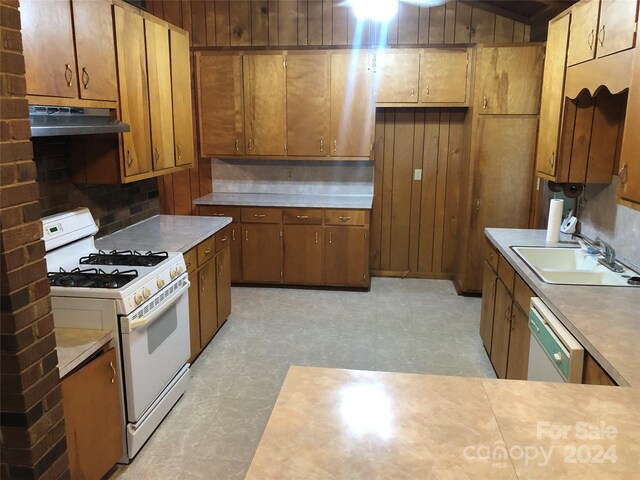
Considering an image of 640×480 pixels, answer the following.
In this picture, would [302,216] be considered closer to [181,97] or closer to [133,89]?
[181,97]

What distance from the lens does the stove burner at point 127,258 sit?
110 inches

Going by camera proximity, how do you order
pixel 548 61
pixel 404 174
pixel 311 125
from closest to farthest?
pixel 548 61 < pixel 311 125 < pixel 404 174

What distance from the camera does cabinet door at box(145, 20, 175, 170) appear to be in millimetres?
3457

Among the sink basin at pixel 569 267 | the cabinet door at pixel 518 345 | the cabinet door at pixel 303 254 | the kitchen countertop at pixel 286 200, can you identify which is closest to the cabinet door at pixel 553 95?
the sink basin at pixel 569 267

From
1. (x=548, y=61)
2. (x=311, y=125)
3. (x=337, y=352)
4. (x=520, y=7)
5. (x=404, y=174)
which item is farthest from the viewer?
(x=404, y=174)

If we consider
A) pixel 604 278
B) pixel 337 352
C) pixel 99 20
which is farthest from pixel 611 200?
pixel 99 20

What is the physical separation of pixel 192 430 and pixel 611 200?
107 inches

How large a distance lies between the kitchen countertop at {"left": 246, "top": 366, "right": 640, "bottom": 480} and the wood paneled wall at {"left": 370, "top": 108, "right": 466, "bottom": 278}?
385 centimetres

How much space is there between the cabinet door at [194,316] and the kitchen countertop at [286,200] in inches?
64.7

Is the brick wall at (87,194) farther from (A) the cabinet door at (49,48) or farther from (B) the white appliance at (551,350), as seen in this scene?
(B) the white appliance at (551,350)

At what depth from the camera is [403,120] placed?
5125 mm

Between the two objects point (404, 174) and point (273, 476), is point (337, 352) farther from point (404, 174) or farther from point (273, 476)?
point (273, 476)

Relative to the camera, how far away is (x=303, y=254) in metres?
5.01

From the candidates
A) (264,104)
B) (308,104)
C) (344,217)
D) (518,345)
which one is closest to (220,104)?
(264,104)
